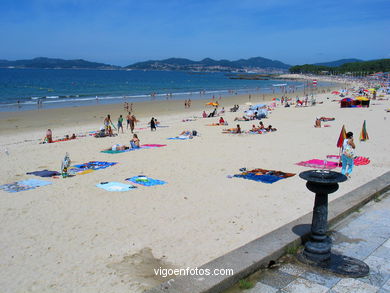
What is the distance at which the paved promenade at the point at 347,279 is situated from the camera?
12.6ft

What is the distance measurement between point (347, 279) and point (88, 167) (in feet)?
30.8

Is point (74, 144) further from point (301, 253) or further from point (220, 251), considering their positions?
point (301, 253)

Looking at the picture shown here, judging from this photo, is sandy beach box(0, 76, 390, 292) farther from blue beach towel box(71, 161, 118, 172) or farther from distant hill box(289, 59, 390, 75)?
distant hill box(289, 59, 390, 75)

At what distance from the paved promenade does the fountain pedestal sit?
0.37ft

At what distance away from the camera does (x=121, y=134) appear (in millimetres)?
19469

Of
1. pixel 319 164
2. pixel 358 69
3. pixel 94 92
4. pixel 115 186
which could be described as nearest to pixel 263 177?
pixel 319 164

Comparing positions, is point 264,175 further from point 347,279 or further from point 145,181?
point 347,279

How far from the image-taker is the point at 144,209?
7.85 meters

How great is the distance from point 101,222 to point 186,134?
1127 cm

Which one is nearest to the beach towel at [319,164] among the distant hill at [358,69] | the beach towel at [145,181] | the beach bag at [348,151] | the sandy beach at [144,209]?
the sandy beach at [144,209]

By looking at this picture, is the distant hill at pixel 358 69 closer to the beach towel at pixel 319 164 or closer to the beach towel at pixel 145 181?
the beach towel at pixel 319 164

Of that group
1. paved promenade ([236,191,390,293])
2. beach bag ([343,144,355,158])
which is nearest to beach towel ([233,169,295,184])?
beach bag ([343,144,355,158])

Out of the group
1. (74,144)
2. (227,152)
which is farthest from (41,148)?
(227,152)

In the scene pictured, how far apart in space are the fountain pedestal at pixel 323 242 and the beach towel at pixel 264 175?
523 centimetres
